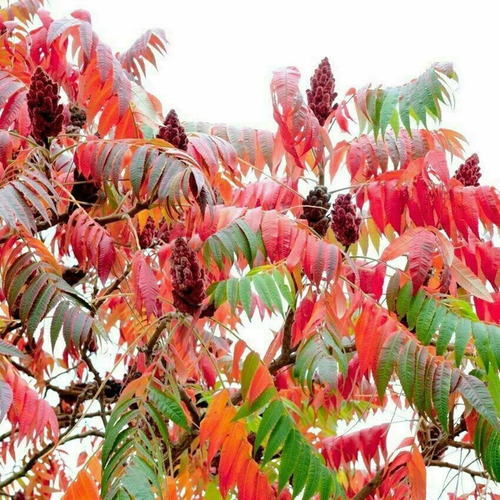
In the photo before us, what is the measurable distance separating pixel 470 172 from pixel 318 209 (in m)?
0.56

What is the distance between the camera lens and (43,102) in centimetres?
198

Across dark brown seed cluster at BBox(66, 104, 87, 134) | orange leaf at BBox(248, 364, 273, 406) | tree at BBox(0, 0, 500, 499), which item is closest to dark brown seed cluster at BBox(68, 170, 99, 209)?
tree at BBox(0, 0, 500, 499)

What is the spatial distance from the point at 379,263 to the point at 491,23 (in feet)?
11.4

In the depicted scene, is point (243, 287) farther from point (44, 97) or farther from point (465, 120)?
point (465, 120)

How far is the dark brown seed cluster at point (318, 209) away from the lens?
2.25 metres

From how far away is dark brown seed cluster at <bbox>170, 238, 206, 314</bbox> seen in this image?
6.59 feet

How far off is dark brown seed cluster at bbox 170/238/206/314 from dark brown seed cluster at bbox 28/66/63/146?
Result: 0.40 metres

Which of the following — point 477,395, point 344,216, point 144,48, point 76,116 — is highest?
point 144,48

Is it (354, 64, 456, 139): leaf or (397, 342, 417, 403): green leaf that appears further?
(354, 64, 456, 139): leaf

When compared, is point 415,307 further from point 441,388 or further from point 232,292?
point 232,292

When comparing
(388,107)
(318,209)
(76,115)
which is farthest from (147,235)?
(388,107)

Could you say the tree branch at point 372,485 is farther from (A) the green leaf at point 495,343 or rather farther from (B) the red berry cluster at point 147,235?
(B) the red berry cluster at point 147,235

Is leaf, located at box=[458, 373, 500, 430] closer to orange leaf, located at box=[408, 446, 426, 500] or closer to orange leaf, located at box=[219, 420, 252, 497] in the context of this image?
orange leaf, located at box=[408, 446, 426, 500]

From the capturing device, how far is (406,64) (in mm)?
5215
